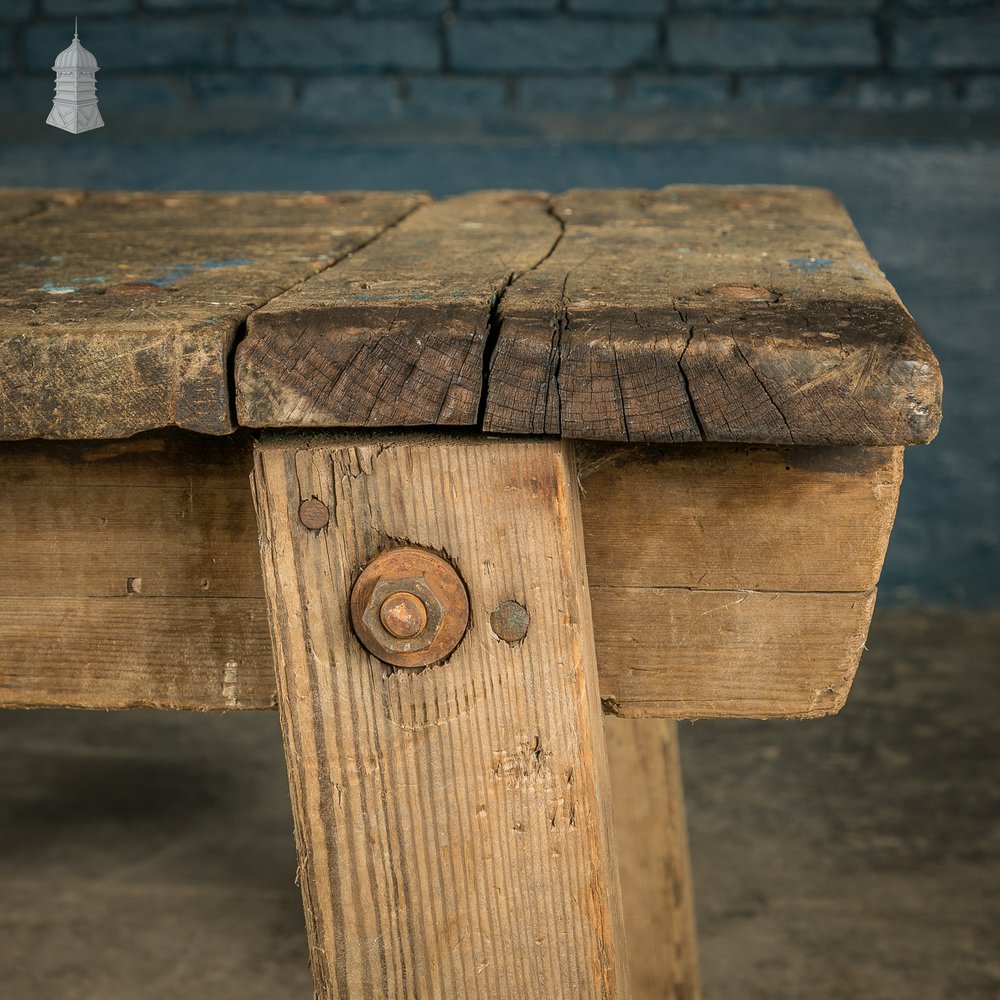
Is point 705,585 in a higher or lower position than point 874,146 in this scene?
lower

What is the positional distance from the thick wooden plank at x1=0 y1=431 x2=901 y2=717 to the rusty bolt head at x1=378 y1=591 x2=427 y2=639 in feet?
0.52

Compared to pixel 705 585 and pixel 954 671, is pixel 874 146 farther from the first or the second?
pixel 705 585

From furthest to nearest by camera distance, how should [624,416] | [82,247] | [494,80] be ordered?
[494,80]
[82,247]
[624,416]

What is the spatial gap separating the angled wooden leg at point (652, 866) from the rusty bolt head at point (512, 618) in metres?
0.81

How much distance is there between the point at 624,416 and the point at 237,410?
0.22 metres

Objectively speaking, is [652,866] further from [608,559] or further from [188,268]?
[188,268]

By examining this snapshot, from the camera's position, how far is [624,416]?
75 cm

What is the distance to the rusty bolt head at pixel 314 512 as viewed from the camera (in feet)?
2.54

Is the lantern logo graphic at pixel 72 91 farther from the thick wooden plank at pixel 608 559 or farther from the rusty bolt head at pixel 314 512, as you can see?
the rusty bolt head at pixel 314 512

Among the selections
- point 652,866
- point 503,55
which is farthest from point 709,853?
point 503,55

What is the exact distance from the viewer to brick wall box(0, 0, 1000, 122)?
2939 millimetres

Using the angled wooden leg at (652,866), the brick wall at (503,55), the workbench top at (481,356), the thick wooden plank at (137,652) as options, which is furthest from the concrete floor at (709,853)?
the brick wall at (503,55)

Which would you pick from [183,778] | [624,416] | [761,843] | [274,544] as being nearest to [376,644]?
[274,544]

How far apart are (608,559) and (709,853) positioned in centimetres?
139
